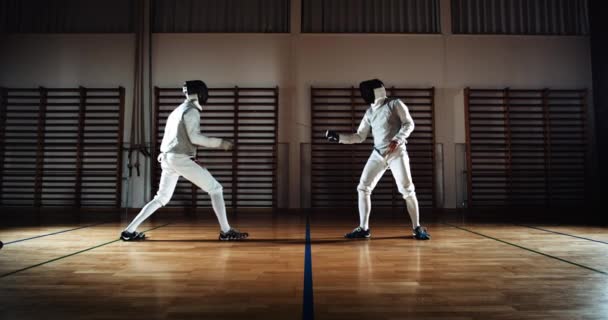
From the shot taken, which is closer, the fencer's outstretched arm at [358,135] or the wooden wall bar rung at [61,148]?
the fencer's outstretched arm at [358,135]

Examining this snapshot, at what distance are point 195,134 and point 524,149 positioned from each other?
5.49 meters

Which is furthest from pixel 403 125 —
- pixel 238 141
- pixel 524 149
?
pixel 524 149

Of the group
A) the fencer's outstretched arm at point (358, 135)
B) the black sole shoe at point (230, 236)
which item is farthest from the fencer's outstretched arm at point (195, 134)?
the fencer's outstretched arm at point (358, 135)

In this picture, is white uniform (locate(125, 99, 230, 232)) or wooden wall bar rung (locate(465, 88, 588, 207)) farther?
wooden wall bar rung (locate(465, 88, 588, 207))

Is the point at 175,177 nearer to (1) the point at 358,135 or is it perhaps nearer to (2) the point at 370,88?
(1) the point at 358,135

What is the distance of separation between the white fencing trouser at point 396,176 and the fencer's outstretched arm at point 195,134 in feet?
4.14

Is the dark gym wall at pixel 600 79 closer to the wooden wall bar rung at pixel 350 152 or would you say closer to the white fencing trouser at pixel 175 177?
the wooden wall bar rung at pixel 350 152

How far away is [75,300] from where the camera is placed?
4.24 ft

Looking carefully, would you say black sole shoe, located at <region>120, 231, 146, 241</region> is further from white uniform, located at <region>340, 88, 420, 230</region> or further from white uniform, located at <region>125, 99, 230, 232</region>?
white uniform, located at <region>340, 88, 420, 230</region>

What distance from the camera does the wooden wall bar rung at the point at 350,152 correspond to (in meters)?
5.86

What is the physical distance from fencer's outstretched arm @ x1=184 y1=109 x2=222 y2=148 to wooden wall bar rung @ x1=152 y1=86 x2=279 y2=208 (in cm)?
300

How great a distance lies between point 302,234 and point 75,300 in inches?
82.3

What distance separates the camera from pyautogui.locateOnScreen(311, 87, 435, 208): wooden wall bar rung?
5863 millimetres

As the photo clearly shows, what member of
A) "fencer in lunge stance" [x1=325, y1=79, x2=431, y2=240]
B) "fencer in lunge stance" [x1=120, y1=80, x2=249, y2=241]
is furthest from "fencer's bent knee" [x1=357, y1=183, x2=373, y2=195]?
"fencer in lunge stance" [x1=120, y1=80, x2=249, y2=241]
